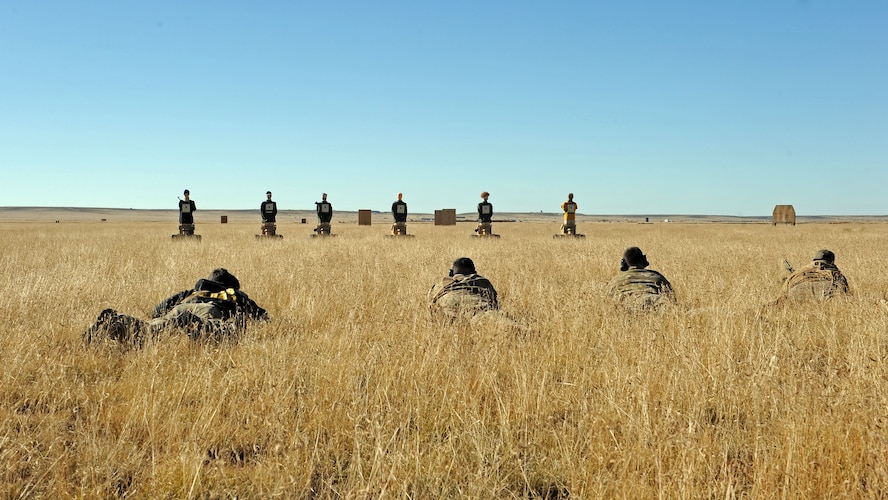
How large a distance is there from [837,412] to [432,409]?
2119mm

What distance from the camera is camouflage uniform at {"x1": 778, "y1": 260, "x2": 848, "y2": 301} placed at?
7.07 meters

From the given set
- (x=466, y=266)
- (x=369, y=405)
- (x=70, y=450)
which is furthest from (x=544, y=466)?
(x=466, y=266)

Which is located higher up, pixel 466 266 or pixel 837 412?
pixel 466 266

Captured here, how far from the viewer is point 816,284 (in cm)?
720

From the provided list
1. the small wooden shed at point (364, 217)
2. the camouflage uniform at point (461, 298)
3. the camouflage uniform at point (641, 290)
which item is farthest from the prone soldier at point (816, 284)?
the small wooden shed at point (364, 217)

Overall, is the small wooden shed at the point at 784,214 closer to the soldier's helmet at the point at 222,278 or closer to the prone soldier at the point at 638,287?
the prone soldier at the point at 638,287

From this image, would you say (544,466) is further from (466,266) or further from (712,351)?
(466,266)

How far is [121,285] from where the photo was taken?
29.3 feet

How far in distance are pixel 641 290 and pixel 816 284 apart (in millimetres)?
2073

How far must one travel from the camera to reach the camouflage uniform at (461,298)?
20.0ft

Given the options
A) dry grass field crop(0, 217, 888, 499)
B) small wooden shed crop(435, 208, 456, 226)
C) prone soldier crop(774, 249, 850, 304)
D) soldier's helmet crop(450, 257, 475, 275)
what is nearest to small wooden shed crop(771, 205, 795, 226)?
small wooden shed crop(435, 208, 456, 226)

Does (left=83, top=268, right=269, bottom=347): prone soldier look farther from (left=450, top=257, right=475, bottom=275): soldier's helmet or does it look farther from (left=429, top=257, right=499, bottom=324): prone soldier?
(left=450, top=257, right=475, bottom=275): soldier's helmet

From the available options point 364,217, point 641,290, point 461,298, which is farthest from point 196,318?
point 364,217

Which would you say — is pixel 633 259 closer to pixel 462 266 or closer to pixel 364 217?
pixel 462 266
